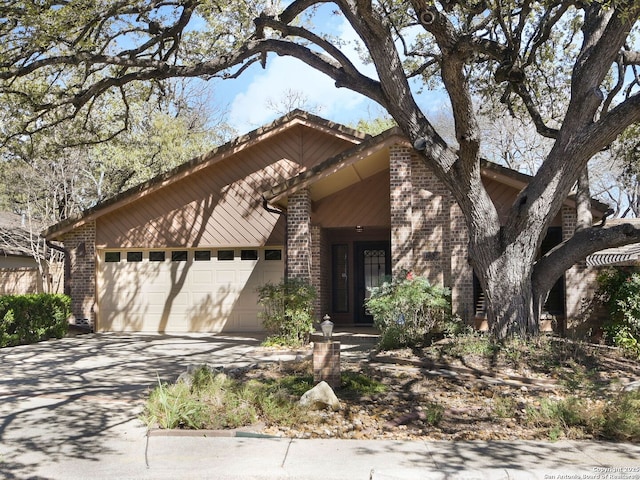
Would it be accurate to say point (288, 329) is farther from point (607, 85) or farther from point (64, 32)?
point (607, 85)

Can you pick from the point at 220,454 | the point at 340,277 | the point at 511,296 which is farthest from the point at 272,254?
the point at 220,454

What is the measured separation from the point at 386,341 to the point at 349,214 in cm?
475

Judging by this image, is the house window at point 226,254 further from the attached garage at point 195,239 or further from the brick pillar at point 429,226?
the brick pillar at point 429,226

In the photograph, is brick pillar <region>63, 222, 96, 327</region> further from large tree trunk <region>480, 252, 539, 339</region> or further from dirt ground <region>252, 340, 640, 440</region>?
large tree trunk <region>480, 252, 539, 339</region>

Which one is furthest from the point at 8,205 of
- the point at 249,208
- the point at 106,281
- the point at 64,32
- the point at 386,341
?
the point at 386,341

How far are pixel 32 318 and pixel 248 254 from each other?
5.53 metres

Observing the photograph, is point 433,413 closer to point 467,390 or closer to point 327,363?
point 467,390

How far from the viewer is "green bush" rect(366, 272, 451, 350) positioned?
11.1m

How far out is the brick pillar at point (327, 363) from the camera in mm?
8086

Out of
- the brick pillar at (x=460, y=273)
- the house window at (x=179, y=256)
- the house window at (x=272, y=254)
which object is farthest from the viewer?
the house window at (x=179, y=256)

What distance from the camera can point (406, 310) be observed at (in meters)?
11.2

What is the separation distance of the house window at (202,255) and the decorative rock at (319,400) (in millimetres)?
9647

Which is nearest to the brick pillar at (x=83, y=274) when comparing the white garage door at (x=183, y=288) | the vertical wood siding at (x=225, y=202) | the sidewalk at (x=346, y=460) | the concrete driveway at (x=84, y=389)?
the white garage door at (x=183, y=288)

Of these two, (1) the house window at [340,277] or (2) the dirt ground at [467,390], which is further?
(1) the house window at [340,277]
